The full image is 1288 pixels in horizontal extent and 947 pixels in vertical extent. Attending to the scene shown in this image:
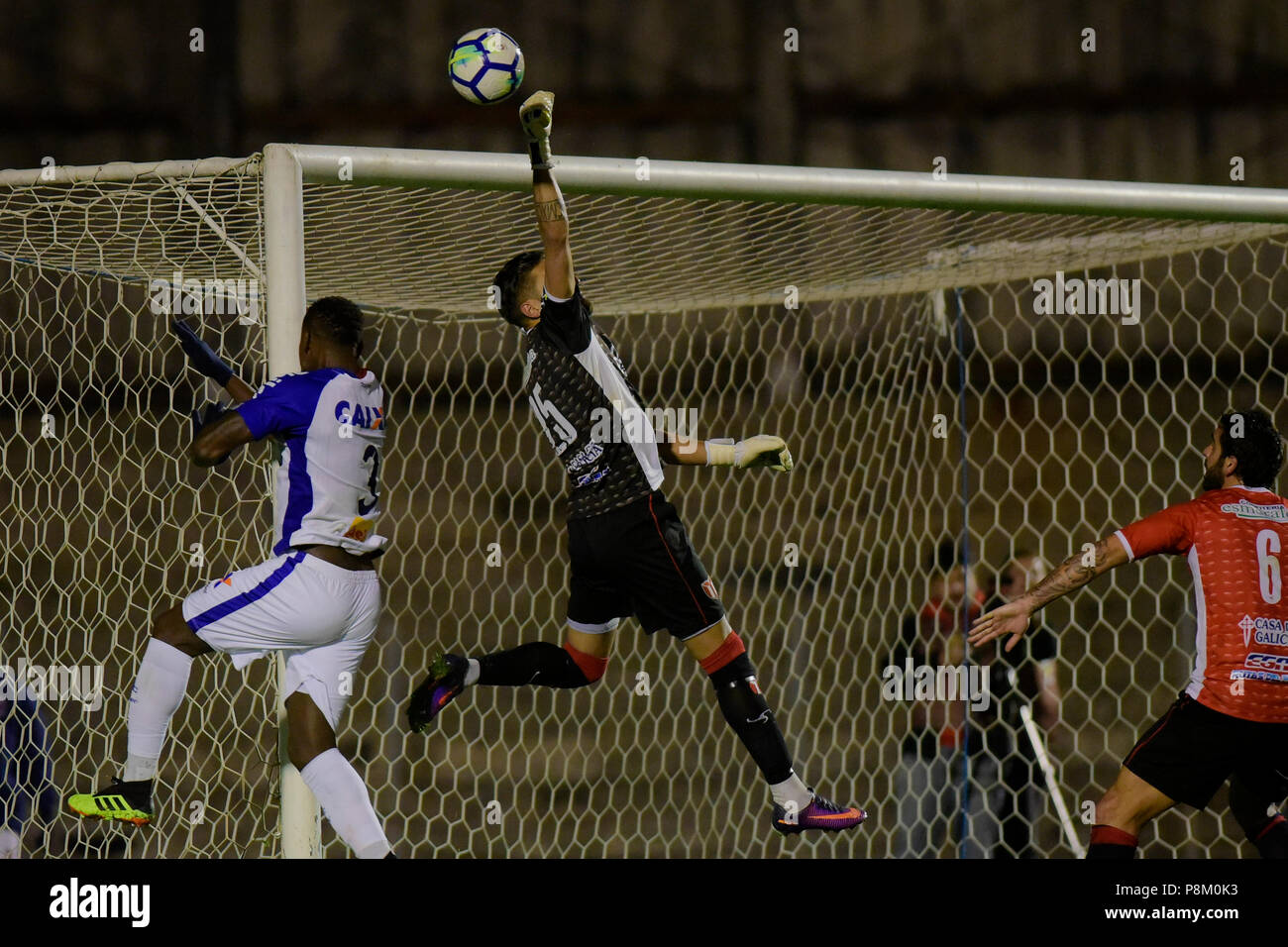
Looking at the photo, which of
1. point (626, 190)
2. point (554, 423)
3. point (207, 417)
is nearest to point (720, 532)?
point (626, 190)

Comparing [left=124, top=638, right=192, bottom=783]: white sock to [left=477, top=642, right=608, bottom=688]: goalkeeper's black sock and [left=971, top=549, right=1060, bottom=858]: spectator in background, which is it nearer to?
[left=477, top=642, right=608, bottom=688]: goalkeeper's black sock

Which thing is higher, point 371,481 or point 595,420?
point 595,420

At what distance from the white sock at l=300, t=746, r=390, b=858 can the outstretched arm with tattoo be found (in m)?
1.69

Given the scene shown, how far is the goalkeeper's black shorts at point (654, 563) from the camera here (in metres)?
3.68

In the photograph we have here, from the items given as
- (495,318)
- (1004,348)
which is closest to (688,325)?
(495,318)

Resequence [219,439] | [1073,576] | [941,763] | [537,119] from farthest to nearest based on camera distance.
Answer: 1. [941,763]
2. [1073,576]
3. [219,439]
4. [537,119]

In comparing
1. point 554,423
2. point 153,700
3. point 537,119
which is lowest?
point 153,700

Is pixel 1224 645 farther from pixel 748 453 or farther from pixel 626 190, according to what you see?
pixel 626 190

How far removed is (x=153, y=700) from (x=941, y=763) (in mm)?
3962

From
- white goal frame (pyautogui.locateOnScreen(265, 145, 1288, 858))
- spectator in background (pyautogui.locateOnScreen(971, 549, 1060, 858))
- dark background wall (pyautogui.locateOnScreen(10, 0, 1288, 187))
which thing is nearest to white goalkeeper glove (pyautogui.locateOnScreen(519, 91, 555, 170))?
white goal frame (pyautogui.locateOnScreen(265, 145, 1288, 858))

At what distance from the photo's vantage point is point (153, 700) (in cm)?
352

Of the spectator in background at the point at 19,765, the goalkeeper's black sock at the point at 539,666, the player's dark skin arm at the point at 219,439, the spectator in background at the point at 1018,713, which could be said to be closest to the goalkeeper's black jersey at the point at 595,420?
the goalkeeper's black sock at the point at 539,666

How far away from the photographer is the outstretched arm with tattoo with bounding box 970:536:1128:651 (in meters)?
3.63

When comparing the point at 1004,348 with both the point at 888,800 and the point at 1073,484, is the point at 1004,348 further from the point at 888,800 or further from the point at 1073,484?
the point at 888,800
